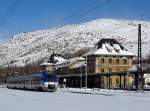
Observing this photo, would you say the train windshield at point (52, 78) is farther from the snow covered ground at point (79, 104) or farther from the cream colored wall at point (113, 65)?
the cream colored wall at point (113, 65)

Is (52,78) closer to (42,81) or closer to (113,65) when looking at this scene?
(42,81)

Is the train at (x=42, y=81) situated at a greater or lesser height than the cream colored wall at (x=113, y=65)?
lesser

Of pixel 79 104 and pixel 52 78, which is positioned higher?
pixel 52 78

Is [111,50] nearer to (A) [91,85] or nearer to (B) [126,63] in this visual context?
(B) [126,63]

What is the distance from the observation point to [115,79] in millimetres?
107812

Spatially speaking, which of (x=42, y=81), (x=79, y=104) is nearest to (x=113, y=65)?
(x=42, y=81)

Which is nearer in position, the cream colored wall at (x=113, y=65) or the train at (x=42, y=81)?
the train at (x=42, y=81)

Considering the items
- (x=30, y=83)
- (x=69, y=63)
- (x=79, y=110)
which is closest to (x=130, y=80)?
(x=69, y=63)

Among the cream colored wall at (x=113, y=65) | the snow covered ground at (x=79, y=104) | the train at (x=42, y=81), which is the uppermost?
the cream colored wall at (x=113, y=65)

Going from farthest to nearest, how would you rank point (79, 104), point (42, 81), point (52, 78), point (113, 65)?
point (113, 65) < point (52, 78) < point (42, 81) < point (79, 104)

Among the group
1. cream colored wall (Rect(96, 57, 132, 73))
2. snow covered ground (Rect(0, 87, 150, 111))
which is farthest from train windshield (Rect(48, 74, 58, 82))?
cream colored wall (Rect(96, 57, 132, 73))

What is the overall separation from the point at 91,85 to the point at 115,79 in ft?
28.3

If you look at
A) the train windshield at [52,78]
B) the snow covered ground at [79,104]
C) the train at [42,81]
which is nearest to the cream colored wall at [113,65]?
the train at [42,81]

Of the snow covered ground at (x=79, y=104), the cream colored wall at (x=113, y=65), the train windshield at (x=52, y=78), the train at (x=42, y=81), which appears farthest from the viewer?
the cream colored wall at (x=113, y=65)
